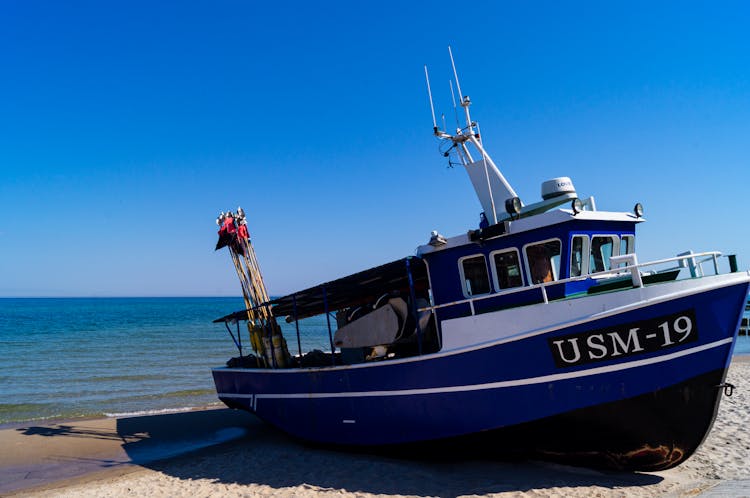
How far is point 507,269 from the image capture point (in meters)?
8.31

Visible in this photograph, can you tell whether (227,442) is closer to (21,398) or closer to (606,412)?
(606,412)

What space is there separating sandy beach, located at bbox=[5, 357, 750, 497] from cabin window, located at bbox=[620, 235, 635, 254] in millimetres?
3553

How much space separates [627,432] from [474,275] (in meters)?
3.21

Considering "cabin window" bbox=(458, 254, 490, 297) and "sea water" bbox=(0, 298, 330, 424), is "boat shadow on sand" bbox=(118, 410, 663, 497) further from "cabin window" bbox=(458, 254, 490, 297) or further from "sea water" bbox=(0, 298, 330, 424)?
"sea water" bbox=(0, 298, 330, 424)

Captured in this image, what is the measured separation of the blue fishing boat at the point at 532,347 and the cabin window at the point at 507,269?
Result: 0.02 m

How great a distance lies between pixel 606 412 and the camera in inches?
269

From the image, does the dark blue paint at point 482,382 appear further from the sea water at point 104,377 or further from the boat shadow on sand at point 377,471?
the sea water at point 104,377

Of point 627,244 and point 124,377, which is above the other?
point 627,244

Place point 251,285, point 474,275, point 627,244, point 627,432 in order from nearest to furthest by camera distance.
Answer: point 627,432 < point 474,275 < point 627,244 < point 251,285

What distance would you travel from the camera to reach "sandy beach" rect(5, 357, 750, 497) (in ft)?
23.9

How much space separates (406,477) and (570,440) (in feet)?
8.37

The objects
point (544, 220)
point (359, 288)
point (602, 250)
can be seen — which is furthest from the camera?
point (359, 288)

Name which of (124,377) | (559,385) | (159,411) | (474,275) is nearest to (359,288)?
(474,275)

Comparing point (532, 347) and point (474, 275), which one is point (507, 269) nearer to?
point (474, 275)
